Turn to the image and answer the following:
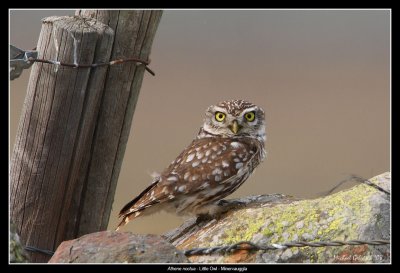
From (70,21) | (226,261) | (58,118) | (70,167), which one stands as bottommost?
(226,261)

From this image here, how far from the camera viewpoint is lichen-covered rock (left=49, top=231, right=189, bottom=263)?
131 inches

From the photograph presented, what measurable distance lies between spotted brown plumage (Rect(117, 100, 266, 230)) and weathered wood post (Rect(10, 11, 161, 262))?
291 mm

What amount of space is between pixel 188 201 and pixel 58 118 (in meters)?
1.00

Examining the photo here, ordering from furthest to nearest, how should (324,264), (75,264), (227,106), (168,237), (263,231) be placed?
(227,106), (168,237), (263,231), (324,264), (75,264)

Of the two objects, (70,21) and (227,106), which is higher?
(70,21)

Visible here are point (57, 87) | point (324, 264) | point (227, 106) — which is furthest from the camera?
point (227, 106)

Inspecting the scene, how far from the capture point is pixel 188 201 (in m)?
4.68

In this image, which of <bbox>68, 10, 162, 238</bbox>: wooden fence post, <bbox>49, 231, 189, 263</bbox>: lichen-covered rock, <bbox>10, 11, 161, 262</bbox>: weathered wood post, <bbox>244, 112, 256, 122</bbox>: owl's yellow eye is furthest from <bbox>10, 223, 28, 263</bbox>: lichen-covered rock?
<bbox>244, 112, 256, 122</bbox>: owl's yellow eye

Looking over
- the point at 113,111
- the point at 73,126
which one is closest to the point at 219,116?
the point at 113,111

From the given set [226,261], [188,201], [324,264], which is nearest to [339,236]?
[324,264]

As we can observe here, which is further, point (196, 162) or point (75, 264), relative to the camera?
point (196, 162)

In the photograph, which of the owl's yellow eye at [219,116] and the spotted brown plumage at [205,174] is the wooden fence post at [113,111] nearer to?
the spotted brown plumage at [205,174]

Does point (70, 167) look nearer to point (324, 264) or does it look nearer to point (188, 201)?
point (188, 201)

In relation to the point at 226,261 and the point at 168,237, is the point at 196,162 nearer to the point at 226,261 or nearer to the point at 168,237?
the point at 168,237
